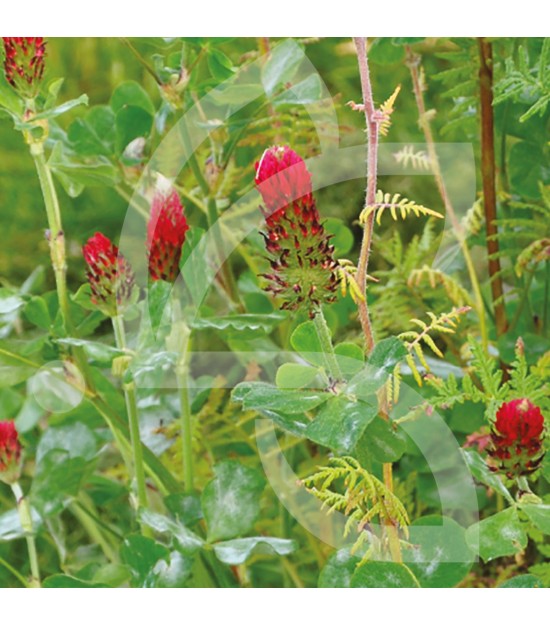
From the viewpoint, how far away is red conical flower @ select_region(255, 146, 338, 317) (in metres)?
0.43

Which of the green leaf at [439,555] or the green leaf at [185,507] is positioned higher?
the green leaf at [185,507]

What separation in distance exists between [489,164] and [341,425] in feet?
0.84

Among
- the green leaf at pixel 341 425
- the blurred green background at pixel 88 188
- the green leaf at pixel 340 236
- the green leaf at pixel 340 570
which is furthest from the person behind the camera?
the blurred green background at pixel 88 188

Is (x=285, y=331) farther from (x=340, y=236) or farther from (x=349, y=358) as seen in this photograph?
(x=349, y=358)

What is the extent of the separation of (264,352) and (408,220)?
0.63 ft

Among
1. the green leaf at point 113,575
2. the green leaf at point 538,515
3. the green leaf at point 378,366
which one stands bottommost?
the green leaf at point 113,575

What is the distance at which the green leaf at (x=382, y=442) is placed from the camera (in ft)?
1.52

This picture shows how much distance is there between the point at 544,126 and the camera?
0.63 m

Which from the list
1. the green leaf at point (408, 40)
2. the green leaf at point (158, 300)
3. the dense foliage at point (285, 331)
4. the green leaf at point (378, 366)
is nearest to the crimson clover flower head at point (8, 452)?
the dense foliage at point (285, 331)

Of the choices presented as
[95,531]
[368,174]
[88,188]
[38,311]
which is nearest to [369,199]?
[368,174]

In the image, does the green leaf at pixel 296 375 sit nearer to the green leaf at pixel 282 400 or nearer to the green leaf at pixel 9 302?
the green leaf at pixel 282 400

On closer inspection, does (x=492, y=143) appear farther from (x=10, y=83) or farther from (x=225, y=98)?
(x=10, y=83)

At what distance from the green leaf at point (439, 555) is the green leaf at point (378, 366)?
112mm

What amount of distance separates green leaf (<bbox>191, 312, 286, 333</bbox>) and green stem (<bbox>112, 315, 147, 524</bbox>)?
46 mm
